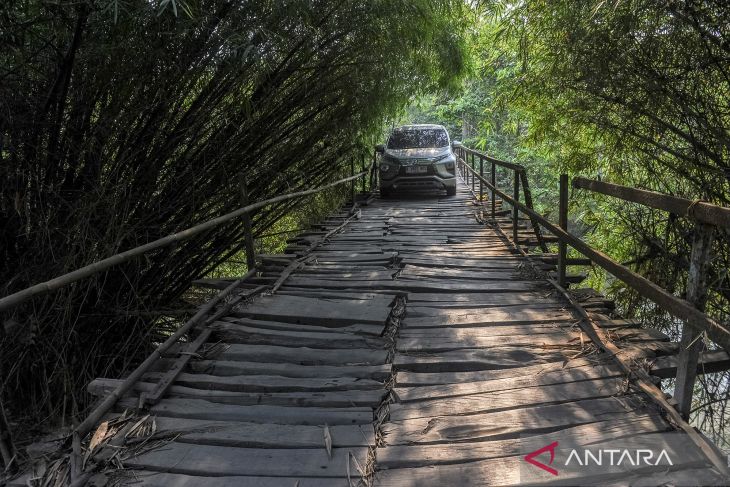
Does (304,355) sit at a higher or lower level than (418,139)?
lower

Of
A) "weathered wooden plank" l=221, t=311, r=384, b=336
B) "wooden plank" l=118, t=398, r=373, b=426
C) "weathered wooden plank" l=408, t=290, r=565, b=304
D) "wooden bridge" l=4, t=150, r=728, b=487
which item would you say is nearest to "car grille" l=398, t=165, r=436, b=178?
"wooden bridge" l=4, t=150, r=728, b=487

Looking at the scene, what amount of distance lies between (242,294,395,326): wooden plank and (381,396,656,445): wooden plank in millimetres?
1150

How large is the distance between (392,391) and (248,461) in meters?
0.76

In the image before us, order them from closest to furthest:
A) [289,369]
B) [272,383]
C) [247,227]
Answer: [272,383] → [289,369] → [247,227]

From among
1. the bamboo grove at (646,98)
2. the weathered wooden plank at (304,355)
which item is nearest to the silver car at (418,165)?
the bamboo grove at (646,98)

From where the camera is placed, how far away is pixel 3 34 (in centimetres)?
294

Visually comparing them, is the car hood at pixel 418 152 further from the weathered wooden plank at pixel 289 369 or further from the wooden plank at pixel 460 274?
the weathered wooden plank at pixel 289 369

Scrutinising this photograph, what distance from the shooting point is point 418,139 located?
34.6 ft

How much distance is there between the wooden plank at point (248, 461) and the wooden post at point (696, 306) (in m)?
1.28

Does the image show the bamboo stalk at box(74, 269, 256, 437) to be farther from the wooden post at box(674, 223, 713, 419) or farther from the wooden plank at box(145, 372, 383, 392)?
the wooden post at box(674, 223, 713, 419)

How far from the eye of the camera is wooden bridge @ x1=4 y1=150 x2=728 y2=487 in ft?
6.19

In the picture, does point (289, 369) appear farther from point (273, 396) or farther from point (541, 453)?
point (541, 453)

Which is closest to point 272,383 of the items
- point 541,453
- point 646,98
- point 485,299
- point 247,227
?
point 541,453

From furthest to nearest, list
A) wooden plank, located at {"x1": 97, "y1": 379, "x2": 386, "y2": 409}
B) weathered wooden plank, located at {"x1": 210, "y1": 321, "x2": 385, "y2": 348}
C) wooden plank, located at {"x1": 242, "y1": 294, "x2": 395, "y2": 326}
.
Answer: wooden plank, located at {"x1": 242, "y1": 294, "x2": 395, "y2": 326}
weathered wooden plank, located at {"x1": 210, "y1": 321, "x2": 385, "y2": 348}
wooden plank, located at {"x1": 97, "y1": 379, "x2": 386, "y2": 409}
